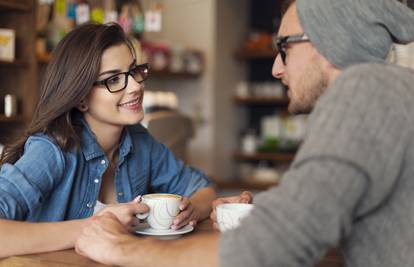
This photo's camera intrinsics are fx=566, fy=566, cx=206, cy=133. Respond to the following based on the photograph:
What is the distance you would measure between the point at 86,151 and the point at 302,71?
2.30 feet

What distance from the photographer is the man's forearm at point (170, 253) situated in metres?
1.01

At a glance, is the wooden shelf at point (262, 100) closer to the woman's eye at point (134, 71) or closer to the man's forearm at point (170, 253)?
the woman's eye at point (134, 71)

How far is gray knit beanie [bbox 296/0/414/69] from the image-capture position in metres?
1.02

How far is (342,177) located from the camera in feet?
2.64

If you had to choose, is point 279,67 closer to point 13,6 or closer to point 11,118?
point 11,118

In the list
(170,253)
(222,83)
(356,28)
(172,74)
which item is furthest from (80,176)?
(222,83)

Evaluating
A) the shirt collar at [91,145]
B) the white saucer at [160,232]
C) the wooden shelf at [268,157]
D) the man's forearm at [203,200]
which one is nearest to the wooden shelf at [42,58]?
the shirt collar at [91,145]

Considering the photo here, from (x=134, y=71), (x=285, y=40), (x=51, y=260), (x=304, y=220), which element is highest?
(x=285, y=40)

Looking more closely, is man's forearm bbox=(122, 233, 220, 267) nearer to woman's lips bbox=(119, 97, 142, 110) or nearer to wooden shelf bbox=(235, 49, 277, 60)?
woman's lips bbox=(119, 97, 142, 110)

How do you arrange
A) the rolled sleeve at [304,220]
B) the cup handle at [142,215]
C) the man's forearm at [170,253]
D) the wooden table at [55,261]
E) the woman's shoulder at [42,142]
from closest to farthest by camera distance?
the rolled sleeve at [304,220] < the man's forearm at [170,253] < the wooden table at [55,261] < the cup handle at [142,215] < the woman's shoulder at [42,142]

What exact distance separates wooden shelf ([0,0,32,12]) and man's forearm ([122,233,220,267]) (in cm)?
264

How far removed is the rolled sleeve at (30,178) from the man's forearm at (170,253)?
36 centimetres

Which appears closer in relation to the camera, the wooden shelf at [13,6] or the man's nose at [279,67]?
the man's nose at [279,67]

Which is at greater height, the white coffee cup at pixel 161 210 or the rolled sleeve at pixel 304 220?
the rolled sleeve at pixel 304 220
